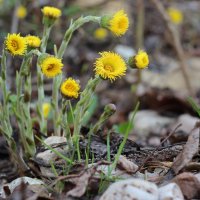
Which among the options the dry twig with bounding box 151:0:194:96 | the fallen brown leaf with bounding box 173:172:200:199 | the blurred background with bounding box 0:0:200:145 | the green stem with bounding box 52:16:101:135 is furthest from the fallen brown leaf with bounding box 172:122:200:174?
the dry twig with bounding box 151:0:194:96

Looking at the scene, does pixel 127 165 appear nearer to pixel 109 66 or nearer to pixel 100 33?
pixel 109 66

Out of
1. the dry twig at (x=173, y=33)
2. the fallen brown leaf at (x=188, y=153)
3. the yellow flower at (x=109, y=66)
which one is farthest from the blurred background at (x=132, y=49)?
the fallen brown leaf at (x=188, y=153)

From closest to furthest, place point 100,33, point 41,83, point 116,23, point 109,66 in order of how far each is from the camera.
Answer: point 109,66
point 116,23
point 41,83
point 100,33

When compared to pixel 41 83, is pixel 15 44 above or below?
above

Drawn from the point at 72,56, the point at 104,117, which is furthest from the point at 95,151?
the point at 72,56

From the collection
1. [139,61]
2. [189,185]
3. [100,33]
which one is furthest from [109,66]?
[100,33]

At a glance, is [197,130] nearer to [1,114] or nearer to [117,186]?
[117,186]
